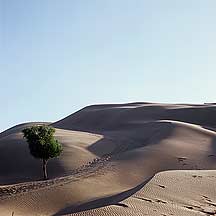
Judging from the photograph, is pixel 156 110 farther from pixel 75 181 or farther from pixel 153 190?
pixel 153 190

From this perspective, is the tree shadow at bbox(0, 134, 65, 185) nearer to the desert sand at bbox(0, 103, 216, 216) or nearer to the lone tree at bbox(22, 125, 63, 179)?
the desert sand at bbox(0, 103, 216, 216)

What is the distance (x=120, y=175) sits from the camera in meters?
29.1

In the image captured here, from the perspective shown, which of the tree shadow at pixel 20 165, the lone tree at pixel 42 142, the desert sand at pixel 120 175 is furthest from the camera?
the tree shadow at pixel 20 165

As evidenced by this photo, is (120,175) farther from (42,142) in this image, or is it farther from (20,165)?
(20,165)

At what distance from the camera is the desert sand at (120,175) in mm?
18695

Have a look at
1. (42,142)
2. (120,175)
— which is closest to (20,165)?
(42,142)

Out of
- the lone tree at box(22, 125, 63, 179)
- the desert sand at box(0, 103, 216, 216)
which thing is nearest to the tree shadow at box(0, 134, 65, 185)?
the desert sand at box(0, 103, 216, 216)

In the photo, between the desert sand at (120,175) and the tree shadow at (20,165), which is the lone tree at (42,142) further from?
the tree shadow at (20,165)

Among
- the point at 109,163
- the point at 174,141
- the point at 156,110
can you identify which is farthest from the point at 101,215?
the point at 156,110

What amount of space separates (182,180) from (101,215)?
353 inches

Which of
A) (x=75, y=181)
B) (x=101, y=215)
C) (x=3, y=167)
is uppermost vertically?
(x=101, y=215)

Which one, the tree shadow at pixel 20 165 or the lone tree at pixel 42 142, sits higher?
the lone tree at pixel 42 142

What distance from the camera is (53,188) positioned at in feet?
80.9

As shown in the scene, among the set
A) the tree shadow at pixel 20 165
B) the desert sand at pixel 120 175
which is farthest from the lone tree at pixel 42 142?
the tree shadow at pixel 20 165
